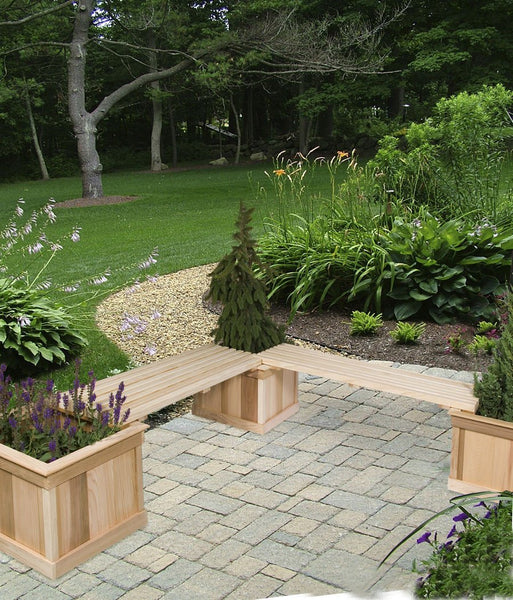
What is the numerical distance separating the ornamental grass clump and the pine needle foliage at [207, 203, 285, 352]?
1202mm

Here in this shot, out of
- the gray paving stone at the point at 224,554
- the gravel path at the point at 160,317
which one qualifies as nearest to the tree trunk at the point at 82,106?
the gravel path at the point at 160,317

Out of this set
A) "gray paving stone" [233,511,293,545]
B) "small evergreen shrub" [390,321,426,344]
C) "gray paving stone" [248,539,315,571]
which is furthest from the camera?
"small evergreen shrub" [390,321,426,344]

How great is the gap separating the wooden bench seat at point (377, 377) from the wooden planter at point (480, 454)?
0.10 metres

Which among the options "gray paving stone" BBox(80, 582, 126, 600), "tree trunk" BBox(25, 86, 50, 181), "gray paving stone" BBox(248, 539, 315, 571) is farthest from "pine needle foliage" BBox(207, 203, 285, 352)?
"tree trunk" BBox(25, 86, 50, 181)

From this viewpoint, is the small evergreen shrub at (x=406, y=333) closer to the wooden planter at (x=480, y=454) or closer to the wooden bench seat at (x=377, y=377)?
the wooden bench seat at (x=377, y=377)

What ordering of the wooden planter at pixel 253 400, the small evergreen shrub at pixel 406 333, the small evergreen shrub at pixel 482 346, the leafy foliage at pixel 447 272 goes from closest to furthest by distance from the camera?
the wooden planter at pixel 253 400 → the small evergreen shrub at pixel 482 346 → the small evergreen shrub at pixel 406 333 → the leafy foliage at pixel 447 272

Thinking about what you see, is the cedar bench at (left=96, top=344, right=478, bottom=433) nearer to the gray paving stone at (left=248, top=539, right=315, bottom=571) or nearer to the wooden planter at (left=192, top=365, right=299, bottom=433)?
the wooden planter at (left=192, top=365, right=299, bottom=433)

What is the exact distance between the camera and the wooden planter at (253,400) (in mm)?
4102

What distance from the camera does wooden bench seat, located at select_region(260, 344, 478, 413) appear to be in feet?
11.6

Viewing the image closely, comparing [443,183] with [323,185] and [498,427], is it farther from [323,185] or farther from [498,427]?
[323,185]

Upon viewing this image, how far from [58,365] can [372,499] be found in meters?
2.67

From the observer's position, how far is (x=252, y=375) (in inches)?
162

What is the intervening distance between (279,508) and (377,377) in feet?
3.18

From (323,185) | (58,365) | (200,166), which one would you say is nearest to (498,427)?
(58,365)
